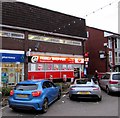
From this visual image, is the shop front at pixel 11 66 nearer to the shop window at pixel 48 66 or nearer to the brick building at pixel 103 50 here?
the shop window at pixel 48 66

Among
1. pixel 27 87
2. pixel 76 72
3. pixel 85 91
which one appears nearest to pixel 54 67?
pixel 76 72

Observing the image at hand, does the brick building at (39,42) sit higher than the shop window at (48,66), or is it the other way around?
the brick building at (39,42)

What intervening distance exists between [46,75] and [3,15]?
7.60 m

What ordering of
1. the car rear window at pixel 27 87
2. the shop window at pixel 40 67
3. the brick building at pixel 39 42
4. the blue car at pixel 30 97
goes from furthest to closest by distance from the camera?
the shop window at pixel 40 67 < the brick building at pixel 39 42 < the car rear window at pixel 27 87 < the blue car at pixel 30 97

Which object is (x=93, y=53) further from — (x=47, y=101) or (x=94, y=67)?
(x=47, y=101)

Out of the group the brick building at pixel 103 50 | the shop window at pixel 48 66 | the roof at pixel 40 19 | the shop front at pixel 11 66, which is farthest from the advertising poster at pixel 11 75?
the brick building at pixel 103 50

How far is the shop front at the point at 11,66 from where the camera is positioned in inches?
742

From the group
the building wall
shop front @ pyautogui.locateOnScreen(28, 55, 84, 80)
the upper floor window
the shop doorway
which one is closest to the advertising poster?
shop front @ pyautogui.locateOnScreen(28, 55, 84, 80)

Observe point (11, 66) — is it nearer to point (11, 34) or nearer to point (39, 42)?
point (11, 34)

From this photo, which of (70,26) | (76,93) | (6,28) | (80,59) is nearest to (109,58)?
(80,59)

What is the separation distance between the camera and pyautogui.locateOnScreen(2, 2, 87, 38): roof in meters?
19.5

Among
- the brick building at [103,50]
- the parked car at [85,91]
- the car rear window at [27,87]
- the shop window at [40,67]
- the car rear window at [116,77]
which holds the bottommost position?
the parked car at [85,91]

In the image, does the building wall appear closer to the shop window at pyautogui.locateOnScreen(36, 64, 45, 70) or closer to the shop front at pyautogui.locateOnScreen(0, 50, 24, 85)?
the shop window at pyautogui.locateOnScreen(36, 64, 45, 70)

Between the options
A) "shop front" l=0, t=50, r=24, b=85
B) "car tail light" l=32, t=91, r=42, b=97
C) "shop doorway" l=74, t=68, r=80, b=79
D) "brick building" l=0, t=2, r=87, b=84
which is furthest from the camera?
"shop doorway" l=74, t=68, r=80, b=79
